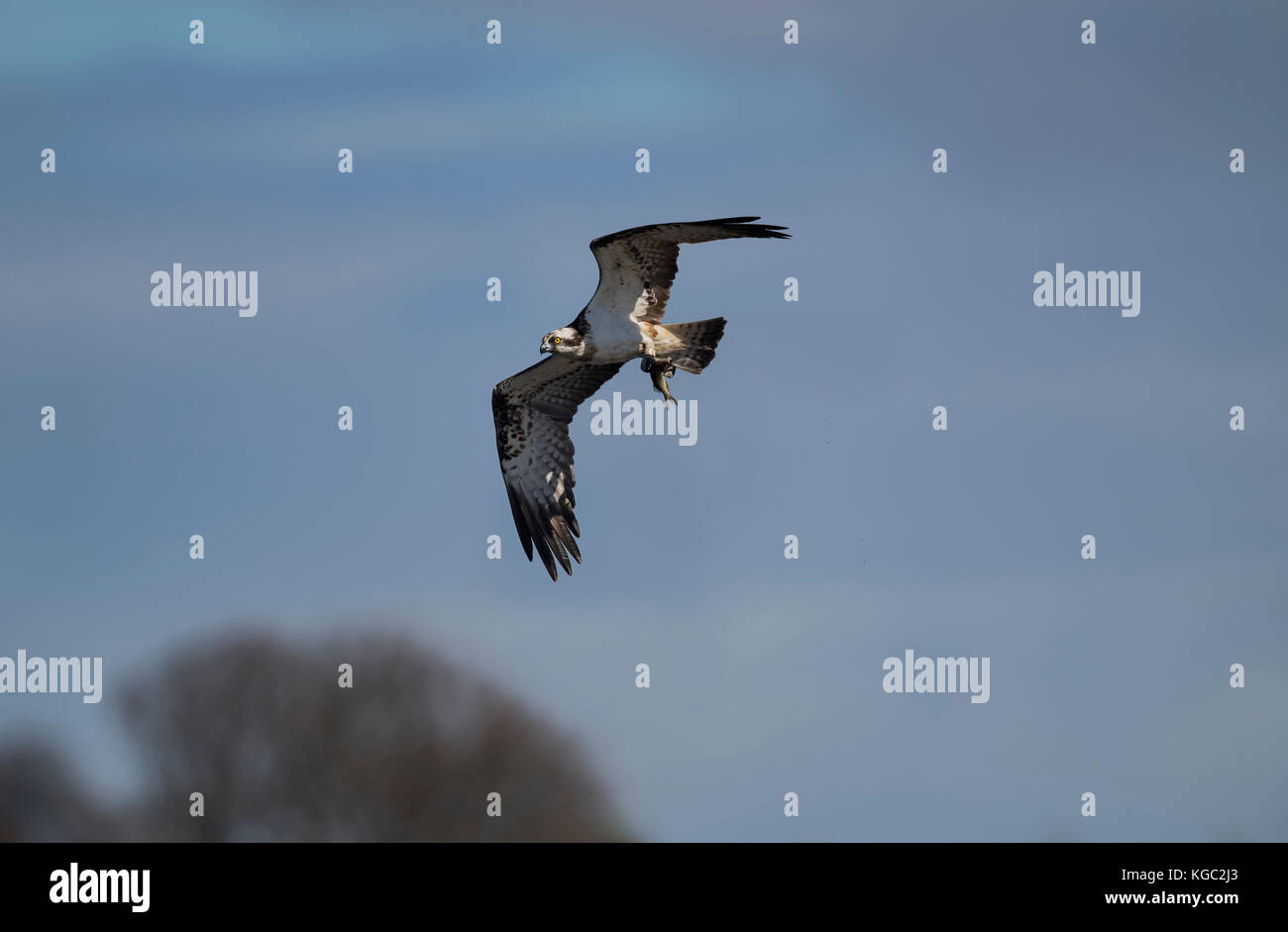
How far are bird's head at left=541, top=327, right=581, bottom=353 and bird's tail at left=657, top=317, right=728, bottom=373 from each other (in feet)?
2.95

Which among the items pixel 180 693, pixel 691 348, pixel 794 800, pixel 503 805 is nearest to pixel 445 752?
pixel 503 805

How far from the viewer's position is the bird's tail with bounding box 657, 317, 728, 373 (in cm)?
2094

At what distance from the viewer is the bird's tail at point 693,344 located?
20.9 meters

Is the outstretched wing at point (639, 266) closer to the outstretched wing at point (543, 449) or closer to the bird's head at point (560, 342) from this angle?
A: the bird's head at point (560, 342)

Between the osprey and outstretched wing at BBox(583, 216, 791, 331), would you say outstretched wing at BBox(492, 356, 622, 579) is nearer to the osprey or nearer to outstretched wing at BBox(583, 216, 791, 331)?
the osprey

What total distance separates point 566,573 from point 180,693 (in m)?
27.2

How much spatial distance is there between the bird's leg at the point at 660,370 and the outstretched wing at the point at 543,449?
167 centimetres

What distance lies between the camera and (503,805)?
142 ft

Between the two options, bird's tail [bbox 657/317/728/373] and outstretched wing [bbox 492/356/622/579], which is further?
outstretched wing [bbox 492/356/622/579]

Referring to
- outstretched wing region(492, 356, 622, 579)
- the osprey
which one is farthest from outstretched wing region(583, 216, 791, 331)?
outstretched wing region(492, 356, 622, 579)

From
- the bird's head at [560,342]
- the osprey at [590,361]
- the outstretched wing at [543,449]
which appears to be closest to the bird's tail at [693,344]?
the osprey at [590,361]

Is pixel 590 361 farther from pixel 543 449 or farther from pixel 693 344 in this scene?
pixel 543 449

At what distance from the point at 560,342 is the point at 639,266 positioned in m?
1.11
